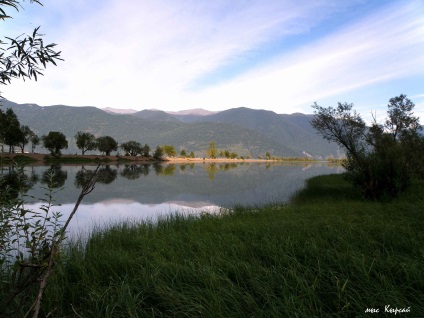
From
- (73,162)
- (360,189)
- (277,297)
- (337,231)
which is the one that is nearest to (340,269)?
(277,297)

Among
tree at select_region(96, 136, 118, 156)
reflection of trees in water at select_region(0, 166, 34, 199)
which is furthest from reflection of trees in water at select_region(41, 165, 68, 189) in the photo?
tree at select_region(96, 136, 118, 156)

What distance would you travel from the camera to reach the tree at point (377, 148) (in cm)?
1761

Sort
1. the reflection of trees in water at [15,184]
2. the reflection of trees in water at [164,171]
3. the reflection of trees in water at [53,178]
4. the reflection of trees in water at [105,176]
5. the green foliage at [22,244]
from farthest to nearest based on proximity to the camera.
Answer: the reflection of trees in water at [164,171]
the reflection of trees in water at [15,184]
the reflection of trees in water at [53,178]
the green foliage at [22,244]
the reflection of trees in water at [105,176]

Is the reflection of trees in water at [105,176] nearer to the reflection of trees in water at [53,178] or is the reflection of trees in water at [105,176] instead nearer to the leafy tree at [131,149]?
the reflection of trees in water at [53,178]

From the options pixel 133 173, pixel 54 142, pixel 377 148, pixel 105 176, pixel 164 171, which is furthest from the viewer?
pixel 54 142

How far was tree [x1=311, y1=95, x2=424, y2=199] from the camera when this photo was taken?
1761 cm

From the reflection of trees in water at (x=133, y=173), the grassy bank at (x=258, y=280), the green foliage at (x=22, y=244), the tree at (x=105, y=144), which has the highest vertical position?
the tree at (x=105, y=144)

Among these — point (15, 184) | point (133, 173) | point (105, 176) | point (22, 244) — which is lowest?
point (133, 173)

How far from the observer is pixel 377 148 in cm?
2020

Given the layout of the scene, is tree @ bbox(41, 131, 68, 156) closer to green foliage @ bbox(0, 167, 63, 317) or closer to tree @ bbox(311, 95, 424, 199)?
tree @ bbox(311, 95, 424, 199)

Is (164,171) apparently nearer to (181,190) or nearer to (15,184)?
(181,190)

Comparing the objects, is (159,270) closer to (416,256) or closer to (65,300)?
(65,300)

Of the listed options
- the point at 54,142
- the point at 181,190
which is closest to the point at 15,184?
the point at 181,190

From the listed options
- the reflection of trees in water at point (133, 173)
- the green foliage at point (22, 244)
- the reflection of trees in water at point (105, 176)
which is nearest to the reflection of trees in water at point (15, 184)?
the green foliage at point (22, 244)
